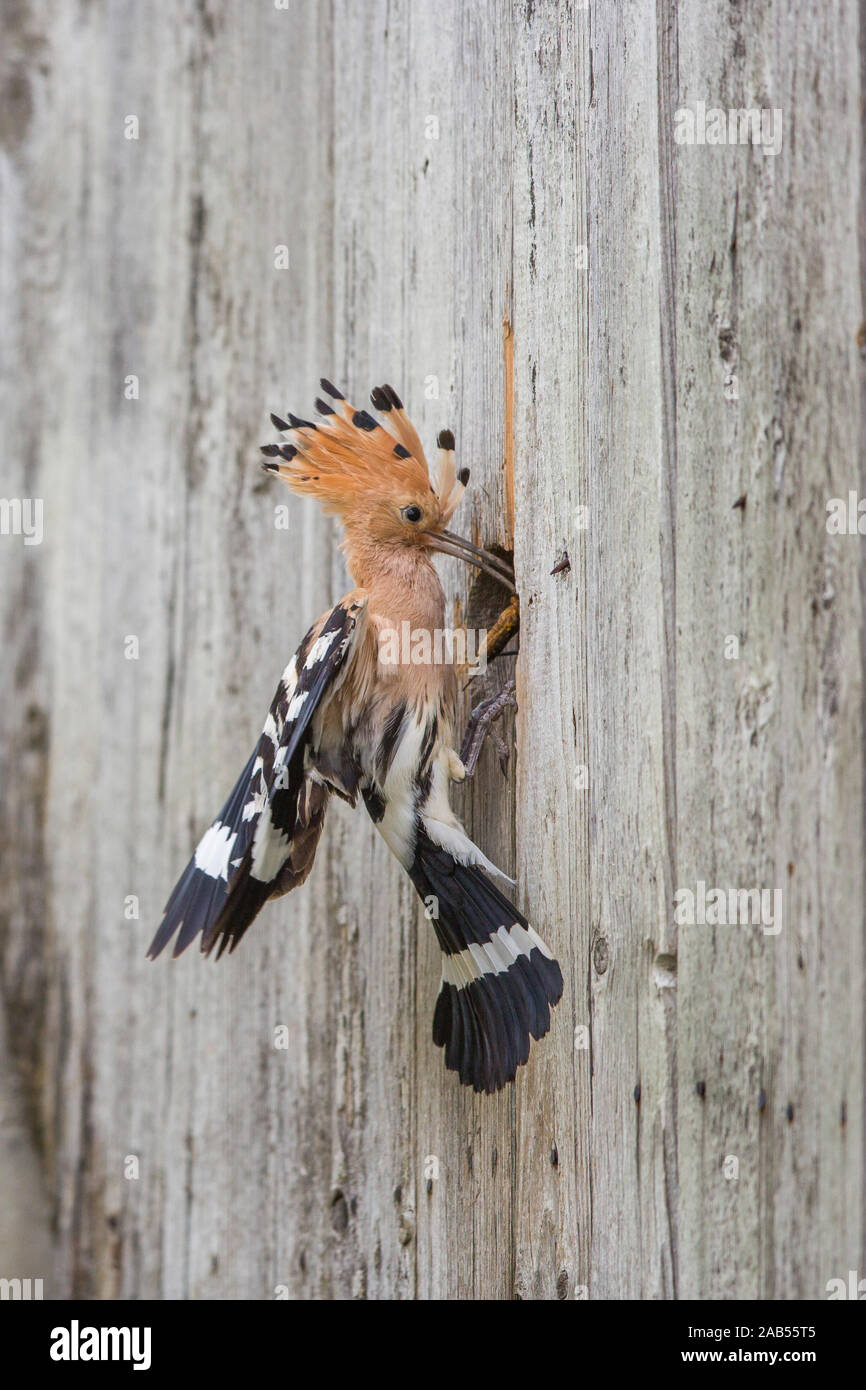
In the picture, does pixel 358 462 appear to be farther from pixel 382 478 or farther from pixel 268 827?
pixel 268 827

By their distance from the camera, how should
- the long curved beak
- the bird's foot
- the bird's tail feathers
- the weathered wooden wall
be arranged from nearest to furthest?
the weathered wooden wall, the bird's tail feathers, the bird's foot, the long curved beak

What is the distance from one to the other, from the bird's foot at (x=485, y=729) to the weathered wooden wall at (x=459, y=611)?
0.05m

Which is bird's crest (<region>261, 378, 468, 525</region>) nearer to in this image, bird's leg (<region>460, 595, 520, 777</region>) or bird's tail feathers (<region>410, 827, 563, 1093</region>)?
bird's leg (<region>460, 595, 520, 777</region>)

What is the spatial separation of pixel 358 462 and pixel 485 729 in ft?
1.97

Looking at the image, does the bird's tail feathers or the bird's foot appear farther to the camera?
the bird's foot

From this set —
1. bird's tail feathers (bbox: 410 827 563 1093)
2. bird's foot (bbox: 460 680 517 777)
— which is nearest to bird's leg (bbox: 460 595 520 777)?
bird's foot (bbox: 460 680 517 777)

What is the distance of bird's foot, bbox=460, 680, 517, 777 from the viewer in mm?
2332

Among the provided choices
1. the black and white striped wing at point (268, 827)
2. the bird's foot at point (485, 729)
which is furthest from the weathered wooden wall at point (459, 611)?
the black and white striped wing at point (268, 827)

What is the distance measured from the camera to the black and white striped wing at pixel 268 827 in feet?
6.91

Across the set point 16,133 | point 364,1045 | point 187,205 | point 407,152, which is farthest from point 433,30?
point 364,1045

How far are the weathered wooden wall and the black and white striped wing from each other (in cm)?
34

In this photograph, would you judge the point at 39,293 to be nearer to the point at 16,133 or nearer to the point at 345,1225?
the point at 16,133

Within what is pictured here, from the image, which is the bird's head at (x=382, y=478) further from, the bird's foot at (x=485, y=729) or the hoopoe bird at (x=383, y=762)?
the bird's foot at (x=485, y=729)

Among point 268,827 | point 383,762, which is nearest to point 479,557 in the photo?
point 383,762
